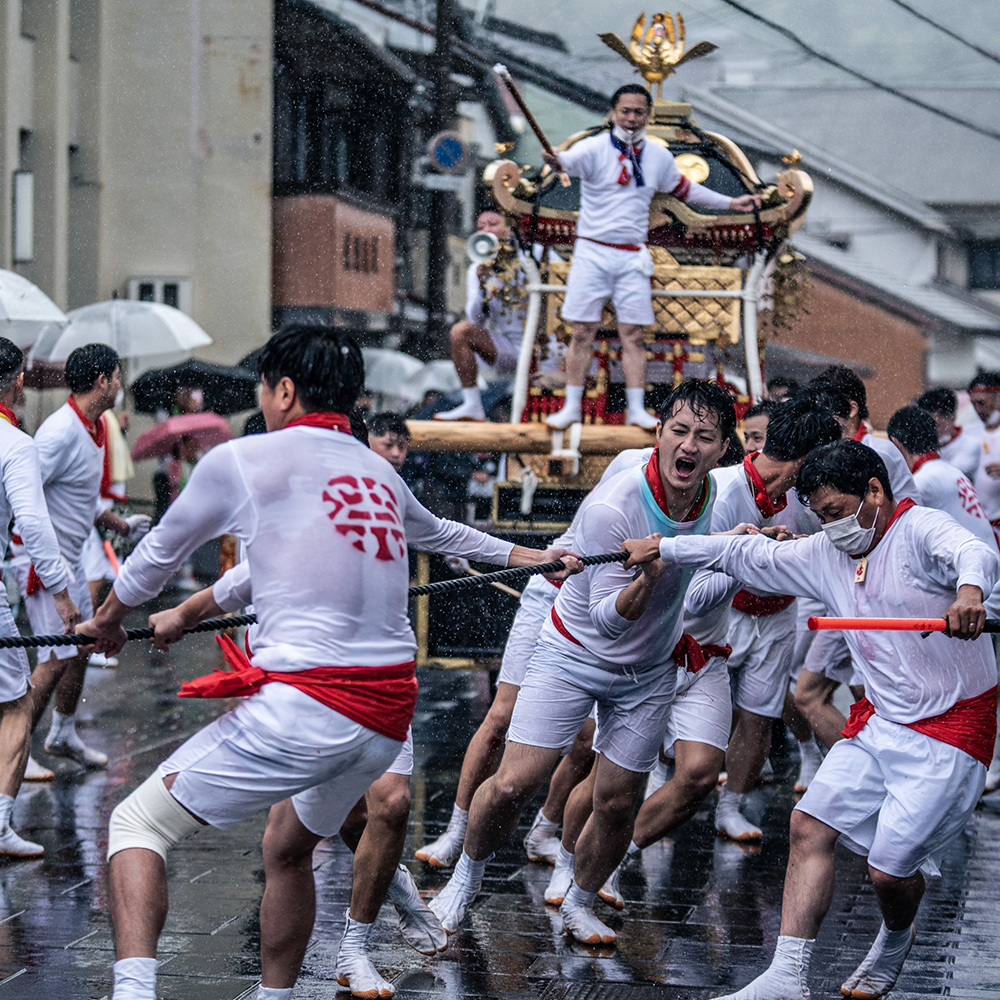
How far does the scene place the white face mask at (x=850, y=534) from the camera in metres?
4.18

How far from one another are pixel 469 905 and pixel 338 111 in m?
25.2

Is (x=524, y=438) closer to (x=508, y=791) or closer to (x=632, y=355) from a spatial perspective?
A: (x=632, y=355)

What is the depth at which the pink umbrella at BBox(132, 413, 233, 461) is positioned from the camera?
15.0 meters

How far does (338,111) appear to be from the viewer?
2842 centimetres

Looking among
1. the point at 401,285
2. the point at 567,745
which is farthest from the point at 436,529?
the point at 401,285

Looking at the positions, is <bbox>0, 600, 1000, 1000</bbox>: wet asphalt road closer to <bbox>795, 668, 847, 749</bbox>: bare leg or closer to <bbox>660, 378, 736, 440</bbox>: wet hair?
<bbox>795, 668, 847, 749</bbox>: bare leg

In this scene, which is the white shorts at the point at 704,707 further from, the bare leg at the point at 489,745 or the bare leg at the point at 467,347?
the bare leg at the point at 467,347

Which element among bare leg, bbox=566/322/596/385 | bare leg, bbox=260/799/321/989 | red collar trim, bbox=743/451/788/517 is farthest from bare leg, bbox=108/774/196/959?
bare leg, bbox=566/322/596/385

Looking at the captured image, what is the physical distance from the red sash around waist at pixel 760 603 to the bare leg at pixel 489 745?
54.5 inches

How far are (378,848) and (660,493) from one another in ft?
4.75

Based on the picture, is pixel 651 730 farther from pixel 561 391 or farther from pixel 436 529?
pixel 561 391

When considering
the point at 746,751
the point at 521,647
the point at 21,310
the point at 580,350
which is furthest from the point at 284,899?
the point at 21,310

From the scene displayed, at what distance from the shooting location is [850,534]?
4.19 m

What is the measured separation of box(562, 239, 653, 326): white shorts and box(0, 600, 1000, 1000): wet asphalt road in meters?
3.06
